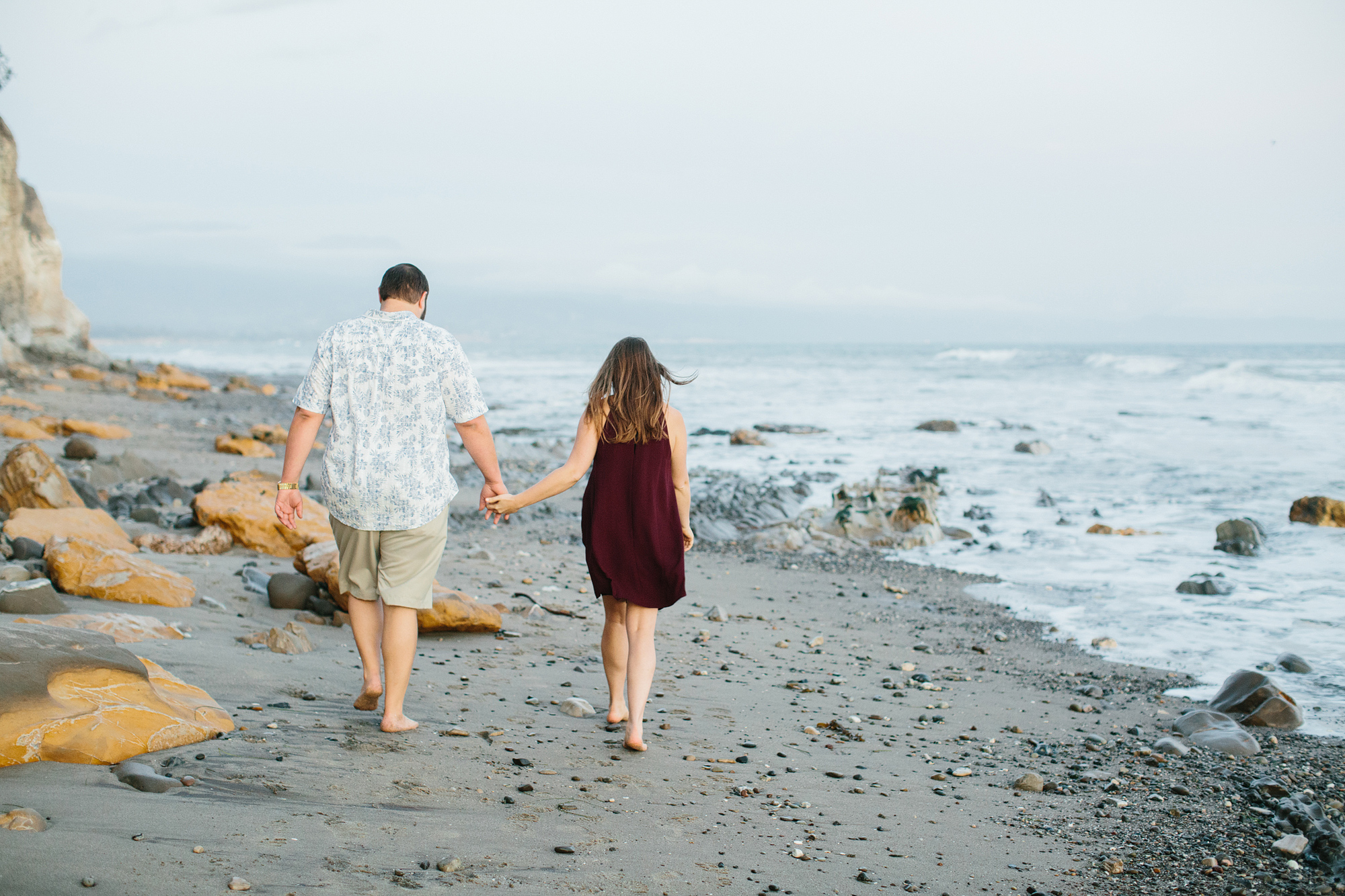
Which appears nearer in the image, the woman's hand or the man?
the man

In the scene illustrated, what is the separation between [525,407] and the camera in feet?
93.9

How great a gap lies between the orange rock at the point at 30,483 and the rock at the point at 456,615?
378cm

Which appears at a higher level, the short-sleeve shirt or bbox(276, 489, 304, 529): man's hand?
the short-sleeve shirt

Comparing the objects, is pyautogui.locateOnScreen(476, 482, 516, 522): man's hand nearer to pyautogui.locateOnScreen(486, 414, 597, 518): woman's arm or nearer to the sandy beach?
pyautogui.locateOnScreen(486, 414, 597, 518): woman's arm

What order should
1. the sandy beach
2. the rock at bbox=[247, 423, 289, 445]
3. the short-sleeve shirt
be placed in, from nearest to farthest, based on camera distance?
the sandy beach → the short-sleeve shirt → the rock at bbox=[247, 423, 289, 445]

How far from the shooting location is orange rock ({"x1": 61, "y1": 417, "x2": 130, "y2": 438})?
44.5 feet

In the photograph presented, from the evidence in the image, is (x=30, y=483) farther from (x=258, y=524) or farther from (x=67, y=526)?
(x=258, y=524)

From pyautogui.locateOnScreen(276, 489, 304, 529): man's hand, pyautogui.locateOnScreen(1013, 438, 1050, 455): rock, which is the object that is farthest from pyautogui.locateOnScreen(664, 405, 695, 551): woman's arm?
pyautogui.locateOnScreen(1013, 438, 1050, 455): rock

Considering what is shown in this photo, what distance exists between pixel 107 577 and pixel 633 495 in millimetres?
3232

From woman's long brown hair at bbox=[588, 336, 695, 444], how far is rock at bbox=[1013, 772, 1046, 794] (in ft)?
7.07

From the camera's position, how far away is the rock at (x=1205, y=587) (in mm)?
7668

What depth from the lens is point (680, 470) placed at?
4.10 metres

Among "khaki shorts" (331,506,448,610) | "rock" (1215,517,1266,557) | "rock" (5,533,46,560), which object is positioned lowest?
"rock" (1215,517,1266,557)

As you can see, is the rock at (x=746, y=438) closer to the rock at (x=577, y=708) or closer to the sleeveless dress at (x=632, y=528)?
the rock at (x=577, y=708)
